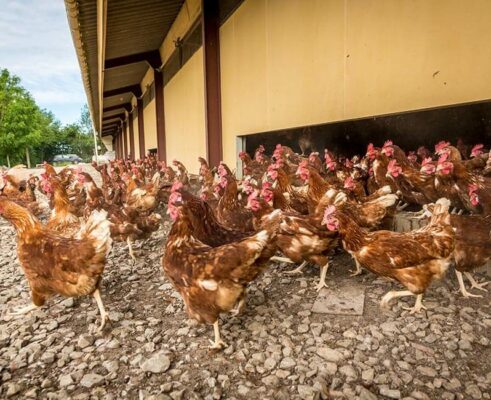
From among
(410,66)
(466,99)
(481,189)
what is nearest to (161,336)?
(481,189)

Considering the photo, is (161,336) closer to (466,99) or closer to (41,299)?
(41,299)

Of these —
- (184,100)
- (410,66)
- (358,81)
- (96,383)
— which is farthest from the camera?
Answer: (184,100)

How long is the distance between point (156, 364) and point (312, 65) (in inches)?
205

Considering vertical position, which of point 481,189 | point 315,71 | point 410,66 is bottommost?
point 481,189

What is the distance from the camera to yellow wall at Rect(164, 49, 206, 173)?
10141 mm

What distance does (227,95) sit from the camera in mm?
8656

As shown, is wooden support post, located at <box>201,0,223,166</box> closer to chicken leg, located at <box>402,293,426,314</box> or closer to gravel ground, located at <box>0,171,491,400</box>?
gravel ground, located at <box>0,171,491,400</box>

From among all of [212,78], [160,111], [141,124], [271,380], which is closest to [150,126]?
[141,124]

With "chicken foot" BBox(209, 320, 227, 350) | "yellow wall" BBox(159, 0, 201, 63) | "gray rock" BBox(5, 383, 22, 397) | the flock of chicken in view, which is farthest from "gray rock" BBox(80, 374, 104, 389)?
"yellow wall" BBox(159, 0, 201, 63)

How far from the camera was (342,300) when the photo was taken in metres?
3.18

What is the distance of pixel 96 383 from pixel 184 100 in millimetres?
10441

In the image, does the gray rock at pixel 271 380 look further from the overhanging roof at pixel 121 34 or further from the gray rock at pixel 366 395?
the overhanging roof at pixel 121 34

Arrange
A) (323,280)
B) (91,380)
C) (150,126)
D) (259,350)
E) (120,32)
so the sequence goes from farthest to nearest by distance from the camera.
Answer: (150,126), (120,32), (323,280), (259,350), (91,380)

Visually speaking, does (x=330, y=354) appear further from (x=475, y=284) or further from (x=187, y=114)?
(x=187, y=114)
